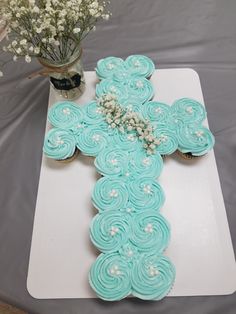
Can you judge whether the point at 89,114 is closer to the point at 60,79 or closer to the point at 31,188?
the point at 60,79

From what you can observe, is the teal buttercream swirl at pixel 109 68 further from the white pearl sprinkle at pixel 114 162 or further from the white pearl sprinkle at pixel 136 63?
the white pearl sprinkle at pixel 114 162

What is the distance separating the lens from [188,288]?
0.84m

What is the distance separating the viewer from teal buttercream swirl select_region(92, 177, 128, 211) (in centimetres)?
89

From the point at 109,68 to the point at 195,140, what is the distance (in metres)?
0.44

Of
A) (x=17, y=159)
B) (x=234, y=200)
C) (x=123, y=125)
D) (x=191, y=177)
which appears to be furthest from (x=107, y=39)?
(x=234, y=200)

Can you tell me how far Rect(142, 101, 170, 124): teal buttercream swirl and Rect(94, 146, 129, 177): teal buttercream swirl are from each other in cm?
17

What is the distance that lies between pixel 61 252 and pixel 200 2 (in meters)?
1.40

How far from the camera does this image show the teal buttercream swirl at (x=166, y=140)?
977 mm

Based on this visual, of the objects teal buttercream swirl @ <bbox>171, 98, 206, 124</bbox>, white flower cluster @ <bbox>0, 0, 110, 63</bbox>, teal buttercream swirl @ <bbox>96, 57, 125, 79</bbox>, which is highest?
white flower cluster @ <bbox>0, 0, 110, 63</bbox>

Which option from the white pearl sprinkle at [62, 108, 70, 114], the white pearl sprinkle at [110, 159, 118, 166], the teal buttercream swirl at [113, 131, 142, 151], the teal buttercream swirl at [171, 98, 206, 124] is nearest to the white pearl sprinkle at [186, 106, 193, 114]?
the teal buttercream swirl at [171, 98, 206, 124]

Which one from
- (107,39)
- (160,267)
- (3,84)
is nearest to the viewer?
(160,267)

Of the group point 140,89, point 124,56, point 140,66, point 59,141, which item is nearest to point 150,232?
point 59,141

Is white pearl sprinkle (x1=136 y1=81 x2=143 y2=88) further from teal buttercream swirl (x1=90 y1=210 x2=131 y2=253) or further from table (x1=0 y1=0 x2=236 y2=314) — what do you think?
teal buttercream swirl (x1=90 y1=210 x2=131 y2=253)

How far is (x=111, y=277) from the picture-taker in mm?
795
